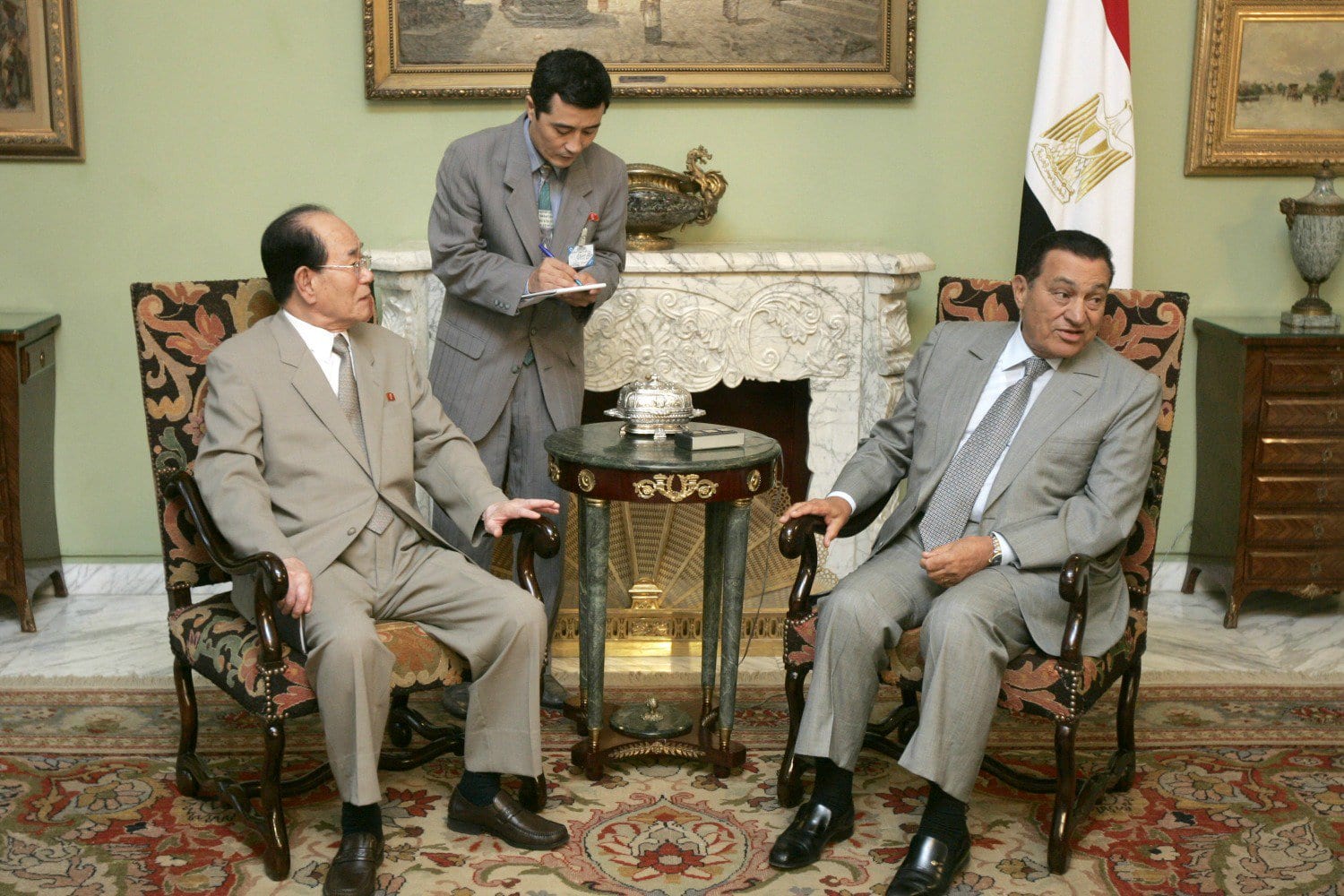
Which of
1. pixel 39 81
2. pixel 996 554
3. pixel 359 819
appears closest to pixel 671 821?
pixel 359 819

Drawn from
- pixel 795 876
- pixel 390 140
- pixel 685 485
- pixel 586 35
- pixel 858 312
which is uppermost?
pixel 586 35

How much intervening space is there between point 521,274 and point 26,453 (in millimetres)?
2187

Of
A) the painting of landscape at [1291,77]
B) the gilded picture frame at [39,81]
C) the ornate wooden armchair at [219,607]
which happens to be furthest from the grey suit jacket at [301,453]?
the painting of landscape at [1291,77]

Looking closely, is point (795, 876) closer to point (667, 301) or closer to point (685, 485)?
point (685, 485)

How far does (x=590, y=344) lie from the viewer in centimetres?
467

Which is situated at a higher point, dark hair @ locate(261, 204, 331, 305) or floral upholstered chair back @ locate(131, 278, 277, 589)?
dark hair @ locate(261, 204, 331, 305)

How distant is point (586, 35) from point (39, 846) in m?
3.20

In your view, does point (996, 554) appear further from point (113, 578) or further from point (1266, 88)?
point (113, 578)

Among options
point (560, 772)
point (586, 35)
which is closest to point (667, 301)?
point (586, 35)

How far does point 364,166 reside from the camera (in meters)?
4.97

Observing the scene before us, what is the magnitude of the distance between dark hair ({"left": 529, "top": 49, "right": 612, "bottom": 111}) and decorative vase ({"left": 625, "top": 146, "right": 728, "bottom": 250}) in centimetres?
89

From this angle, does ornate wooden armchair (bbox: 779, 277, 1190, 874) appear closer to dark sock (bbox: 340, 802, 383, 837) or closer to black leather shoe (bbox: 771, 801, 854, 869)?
black leather shoe (bbox: 771, 801, 854, 869)

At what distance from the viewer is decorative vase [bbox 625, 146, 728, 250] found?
4.58 m

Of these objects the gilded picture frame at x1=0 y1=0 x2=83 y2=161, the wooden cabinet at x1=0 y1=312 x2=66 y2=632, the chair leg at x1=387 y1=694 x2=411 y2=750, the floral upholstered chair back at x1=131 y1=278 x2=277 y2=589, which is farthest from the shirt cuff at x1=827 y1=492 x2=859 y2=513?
the gilded picture frame at x1=0 y1=0 x2=83 y2=161
